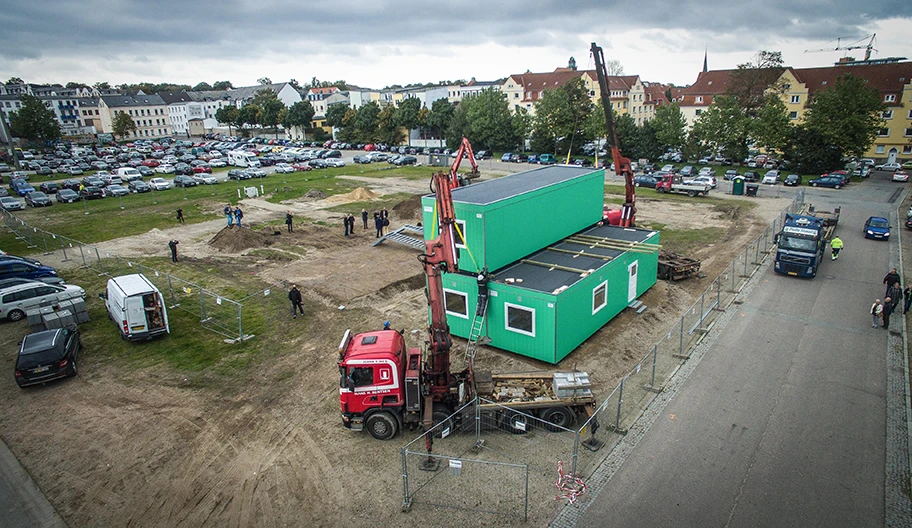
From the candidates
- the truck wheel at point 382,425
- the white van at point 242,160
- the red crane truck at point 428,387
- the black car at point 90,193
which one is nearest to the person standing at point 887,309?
the red crane truck at point 428,387

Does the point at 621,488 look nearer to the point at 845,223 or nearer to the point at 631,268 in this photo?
the point at 631,268

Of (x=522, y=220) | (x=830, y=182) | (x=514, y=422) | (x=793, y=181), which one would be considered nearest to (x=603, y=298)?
(x=522, y=220)

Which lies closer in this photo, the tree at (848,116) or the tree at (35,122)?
the tree at (848,116)

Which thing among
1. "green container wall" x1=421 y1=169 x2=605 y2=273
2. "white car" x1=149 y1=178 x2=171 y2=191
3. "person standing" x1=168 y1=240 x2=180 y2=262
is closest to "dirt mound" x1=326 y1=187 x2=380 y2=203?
"person standing" x1=168 y1=240 x2=180 y2=262

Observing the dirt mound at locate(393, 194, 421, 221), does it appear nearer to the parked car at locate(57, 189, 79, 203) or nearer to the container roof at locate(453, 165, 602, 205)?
the container roof at locate(453, 165, 602, 205)

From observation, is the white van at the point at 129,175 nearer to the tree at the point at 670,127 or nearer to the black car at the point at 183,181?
the black car at the point at 183,181

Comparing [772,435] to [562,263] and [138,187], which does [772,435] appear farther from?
[138,187]
